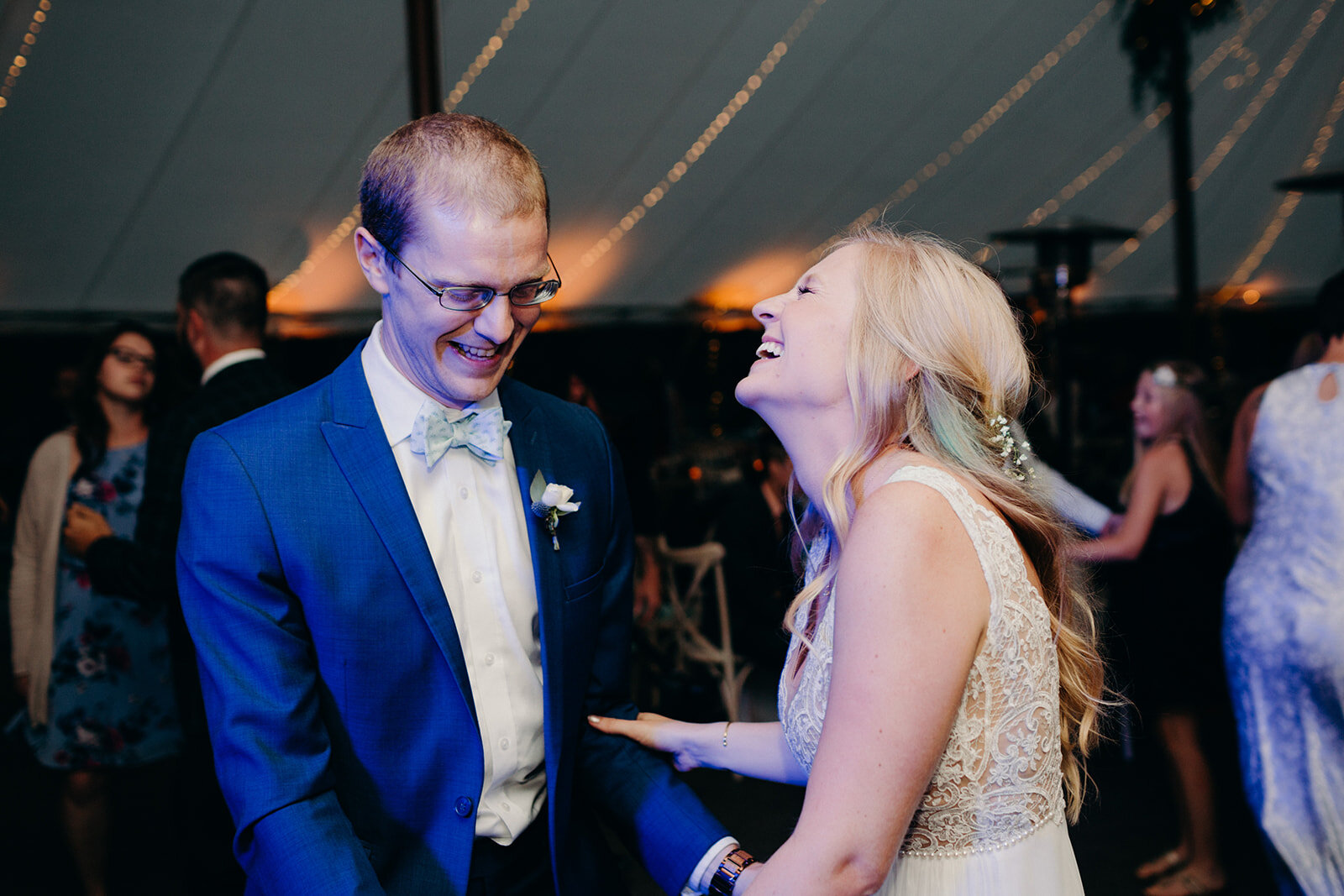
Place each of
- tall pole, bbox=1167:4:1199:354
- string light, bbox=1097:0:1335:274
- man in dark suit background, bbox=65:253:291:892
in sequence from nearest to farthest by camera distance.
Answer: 1. man in dark suit background, bbox=65:253:291:892
2. tall pole, bbox=1167:4:1199:354
3. string light, bbox=1097:0:1335:274

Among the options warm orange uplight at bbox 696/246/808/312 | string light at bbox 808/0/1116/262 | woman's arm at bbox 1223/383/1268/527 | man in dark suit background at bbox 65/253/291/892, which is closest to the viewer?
man in dark suit background at bbox 65/253/291/892

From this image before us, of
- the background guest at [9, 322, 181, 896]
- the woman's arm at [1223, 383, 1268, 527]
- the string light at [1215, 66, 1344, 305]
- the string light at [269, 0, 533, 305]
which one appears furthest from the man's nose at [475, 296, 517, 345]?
the string light at [1215, 66, 1344, 305]

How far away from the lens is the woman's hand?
1450mm

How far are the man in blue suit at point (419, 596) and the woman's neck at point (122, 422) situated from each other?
2.14 m

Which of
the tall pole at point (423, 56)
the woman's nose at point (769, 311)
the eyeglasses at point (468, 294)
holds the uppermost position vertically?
the tall pole at point (423, 56)

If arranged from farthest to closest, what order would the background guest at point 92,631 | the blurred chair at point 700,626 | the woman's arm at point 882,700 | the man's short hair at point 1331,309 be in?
the blurred chair at point 700,626
the background guest at point 92,631
the man's short hair at point 1331,309
the woman's arm at point 882,700

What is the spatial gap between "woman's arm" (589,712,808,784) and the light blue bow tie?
47 centimetres

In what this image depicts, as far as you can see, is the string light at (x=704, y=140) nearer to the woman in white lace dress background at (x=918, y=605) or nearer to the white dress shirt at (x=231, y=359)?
the white dress shirt at (x=231, y=359)

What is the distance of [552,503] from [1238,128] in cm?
1173

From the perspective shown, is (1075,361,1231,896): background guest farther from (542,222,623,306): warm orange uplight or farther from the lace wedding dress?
(542,222,623,306): warm orange uplight

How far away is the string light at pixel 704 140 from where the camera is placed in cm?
764

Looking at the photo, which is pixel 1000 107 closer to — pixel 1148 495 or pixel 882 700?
pixel 1148 495

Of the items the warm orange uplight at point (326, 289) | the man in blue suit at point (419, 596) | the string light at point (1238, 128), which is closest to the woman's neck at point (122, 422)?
the man in blue suit at point (419, 596)

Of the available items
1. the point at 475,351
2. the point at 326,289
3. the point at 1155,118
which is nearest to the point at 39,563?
the point at 475,351
